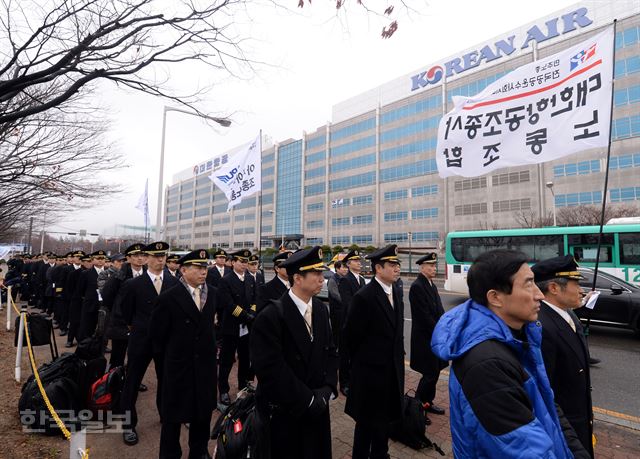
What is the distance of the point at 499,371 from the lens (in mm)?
1286

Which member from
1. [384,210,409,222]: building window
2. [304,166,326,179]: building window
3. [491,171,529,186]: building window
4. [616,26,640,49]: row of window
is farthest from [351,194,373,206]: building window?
[616,26,640,49]: row of window

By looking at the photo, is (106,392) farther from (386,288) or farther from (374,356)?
(386,288)

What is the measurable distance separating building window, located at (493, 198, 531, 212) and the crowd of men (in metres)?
39.0

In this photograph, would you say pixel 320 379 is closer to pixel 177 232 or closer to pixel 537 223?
pixel 537 223

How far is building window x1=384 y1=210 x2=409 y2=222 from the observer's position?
156ft

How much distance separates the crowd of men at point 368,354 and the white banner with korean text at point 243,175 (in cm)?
513

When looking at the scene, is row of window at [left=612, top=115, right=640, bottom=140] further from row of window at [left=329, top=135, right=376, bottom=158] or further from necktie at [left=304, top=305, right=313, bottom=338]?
necktie at [left=304, top=305, right=313, bottom=338]

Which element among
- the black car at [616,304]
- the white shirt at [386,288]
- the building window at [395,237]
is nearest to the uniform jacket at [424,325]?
the white shirt at [386,288]

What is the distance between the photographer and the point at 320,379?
8.25ft

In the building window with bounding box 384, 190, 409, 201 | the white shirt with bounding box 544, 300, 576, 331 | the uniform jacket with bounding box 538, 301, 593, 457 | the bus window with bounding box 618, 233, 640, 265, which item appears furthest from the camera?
the building window with bounding box 384, 190, 409, 201

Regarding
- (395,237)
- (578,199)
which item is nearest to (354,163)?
(395,237)

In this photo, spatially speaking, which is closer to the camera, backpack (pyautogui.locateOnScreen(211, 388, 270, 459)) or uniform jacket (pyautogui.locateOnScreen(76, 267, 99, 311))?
backpack (pyautogui.locateOnScreen(211, 388, 270, 459))

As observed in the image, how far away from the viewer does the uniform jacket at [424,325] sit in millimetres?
4250

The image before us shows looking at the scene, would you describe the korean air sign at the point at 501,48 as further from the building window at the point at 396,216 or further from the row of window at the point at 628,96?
the building window at the point at 396,216
